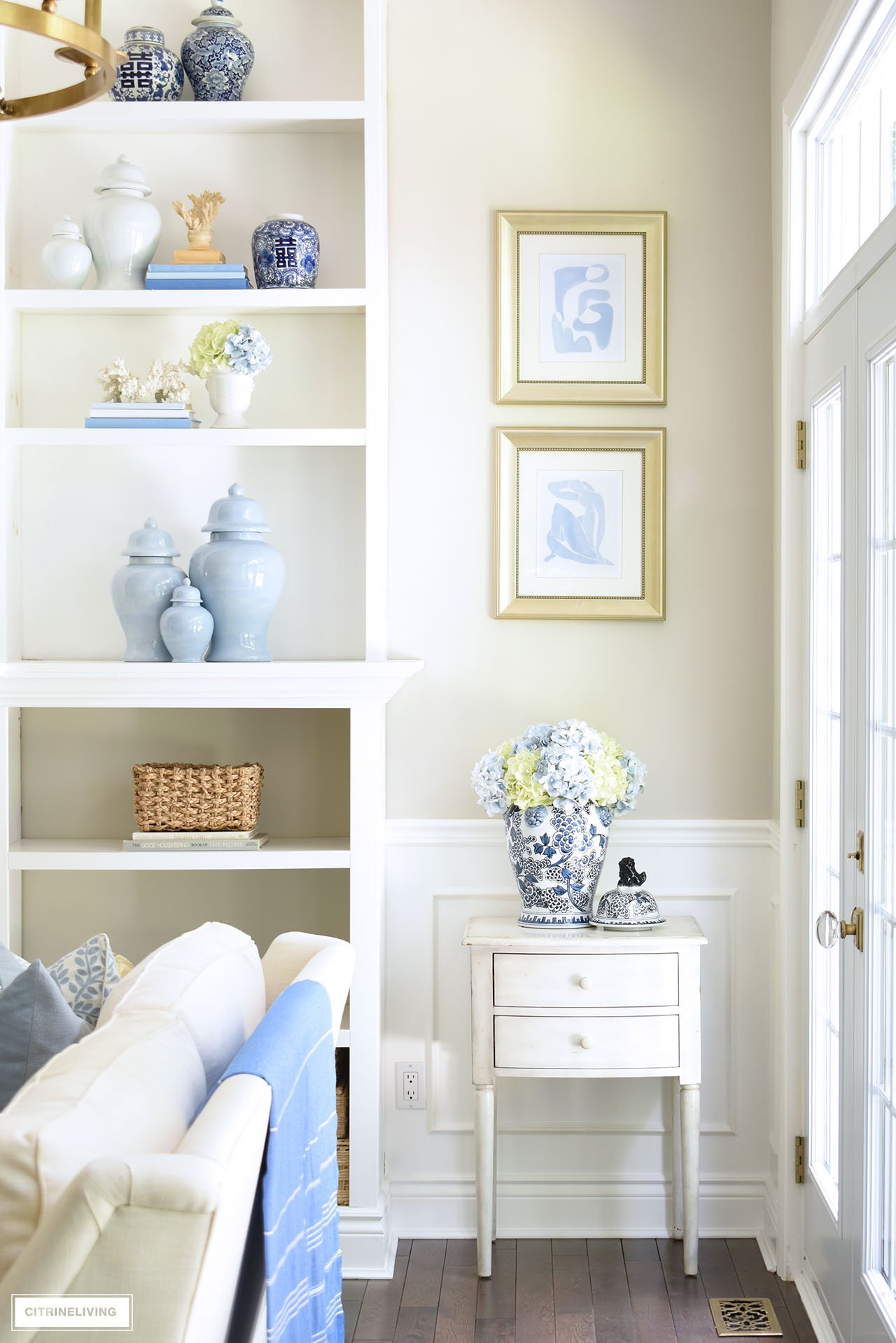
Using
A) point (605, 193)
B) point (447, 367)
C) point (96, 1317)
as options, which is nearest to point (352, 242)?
point (447, 367)

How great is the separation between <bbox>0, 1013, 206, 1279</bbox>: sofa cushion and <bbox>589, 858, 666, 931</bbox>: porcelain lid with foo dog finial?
140cm

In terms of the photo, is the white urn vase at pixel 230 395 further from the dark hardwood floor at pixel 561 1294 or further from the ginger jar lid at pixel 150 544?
the dark hardwood floor at pixel 561 1294

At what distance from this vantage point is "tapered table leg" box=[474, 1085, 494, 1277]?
2.54m

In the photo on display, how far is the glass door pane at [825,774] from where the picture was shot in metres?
2.33

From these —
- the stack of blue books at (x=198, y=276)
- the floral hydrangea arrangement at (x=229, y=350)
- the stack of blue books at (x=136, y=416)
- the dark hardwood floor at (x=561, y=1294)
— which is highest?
the stack of blue books at (x=198, y=276)

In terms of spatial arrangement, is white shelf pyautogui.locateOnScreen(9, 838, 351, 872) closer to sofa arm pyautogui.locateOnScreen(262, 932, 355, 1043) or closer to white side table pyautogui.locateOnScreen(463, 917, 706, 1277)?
white side table pyautogui.locateOnScreen(463, 917, 706, 1277)

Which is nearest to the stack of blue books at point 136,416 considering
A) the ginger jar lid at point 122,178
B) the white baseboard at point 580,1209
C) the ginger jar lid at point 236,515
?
the ginger jar lid at point 236,515

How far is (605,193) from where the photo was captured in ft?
9.36

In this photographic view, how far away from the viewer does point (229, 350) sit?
8.66 ft

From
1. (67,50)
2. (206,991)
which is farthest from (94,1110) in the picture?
(67,50)

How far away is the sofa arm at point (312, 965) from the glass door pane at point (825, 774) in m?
1.06

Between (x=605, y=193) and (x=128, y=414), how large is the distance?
1.31 m

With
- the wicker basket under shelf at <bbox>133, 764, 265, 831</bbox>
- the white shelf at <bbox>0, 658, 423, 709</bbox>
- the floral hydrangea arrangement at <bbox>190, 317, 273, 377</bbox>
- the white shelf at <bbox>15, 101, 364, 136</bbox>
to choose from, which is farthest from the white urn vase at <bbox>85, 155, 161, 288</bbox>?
the wicker basket under shelf at <bbox>133, 764, 265, 831</bbox>

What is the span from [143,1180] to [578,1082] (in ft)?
6.69
